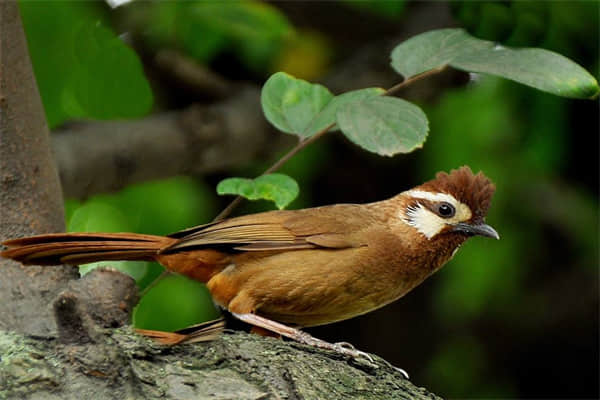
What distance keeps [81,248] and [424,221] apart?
1.33m

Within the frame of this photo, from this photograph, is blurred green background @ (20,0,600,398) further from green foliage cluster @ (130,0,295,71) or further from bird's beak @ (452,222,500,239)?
bird's beak @ (452,222,500,239)

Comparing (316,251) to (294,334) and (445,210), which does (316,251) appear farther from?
(445,210)

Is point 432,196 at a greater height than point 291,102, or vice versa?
point 291,102

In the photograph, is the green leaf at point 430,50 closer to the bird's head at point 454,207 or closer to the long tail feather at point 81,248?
the bird's head at point 454,207

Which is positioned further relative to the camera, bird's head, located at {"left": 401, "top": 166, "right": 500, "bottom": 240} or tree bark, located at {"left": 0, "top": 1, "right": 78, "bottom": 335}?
bird's head, located at {"left": 401, "top": 166, "right": 500, "bottom": 240}

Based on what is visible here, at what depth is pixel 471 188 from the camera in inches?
133

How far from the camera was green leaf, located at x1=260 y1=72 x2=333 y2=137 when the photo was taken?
10.6 ft

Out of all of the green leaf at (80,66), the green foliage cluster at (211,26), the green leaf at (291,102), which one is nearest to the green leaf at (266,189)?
the green leaf at (291,102)

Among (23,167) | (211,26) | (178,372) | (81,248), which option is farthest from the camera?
(211,26)

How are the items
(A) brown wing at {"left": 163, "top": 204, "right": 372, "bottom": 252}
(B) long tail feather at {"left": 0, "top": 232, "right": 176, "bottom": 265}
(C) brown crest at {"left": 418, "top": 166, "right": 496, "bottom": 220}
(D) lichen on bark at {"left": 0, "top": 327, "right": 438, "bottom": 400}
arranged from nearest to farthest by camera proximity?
1. (D) lichen on bark at {"left": 0, "top": 327, "right": 438, "bottom": 400}
2. (B) long tail feather at {"left": 0, "top": 232, "right": 176, "bottom": 265}
3. (A) brown wing at {"left": 163, "top": 204, "right": 372, "bottom": 252}
4. (C) brown crest at {"left": 418, "top": 166, "right": 496, "bottom": 220}

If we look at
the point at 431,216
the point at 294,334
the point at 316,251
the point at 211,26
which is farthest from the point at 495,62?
the point at 211,26

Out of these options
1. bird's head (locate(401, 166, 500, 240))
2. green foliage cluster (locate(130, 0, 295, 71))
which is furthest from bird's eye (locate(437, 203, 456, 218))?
green foliage cluster (locate(130, 0, 295, 71))

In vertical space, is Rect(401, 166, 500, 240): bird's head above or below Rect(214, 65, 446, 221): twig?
below

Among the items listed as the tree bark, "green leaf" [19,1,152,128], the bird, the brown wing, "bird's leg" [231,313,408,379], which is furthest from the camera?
"green leaf" [19,1,152,128]
